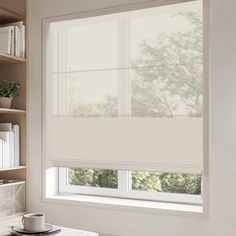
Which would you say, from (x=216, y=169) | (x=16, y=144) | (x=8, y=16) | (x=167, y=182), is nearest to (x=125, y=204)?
(x=167, y=182)

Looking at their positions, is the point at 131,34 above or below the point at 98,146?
above

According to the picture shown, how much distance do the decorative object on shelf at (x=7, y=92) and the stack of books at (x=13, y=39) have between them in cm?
22

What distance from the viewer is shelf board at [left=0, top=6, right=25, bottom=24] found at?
294 cm

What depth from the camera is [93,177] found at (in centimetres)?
311

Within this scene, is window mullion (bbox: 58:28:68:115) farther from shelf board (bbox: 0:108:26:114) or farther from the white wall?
the white wall

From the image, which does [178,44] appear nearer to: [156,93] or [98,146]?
[156,93]

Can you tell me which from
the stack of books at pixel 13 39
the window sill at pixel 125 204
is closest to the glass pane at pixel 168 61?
the window sill at pixel 125 204

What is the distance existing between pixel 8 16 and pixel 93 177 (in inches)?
52.6

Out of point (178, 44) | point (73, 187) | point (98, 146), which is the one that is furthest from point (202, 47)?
point (73, 187)

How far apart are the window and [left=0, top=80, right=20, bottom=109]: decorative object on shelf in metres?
0.25

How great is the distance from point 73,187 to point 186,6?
1541 mm

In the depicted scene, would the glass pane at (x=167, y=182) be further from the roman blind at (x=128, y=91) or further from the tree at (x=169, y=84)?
the roman blind at (x=128, y=91)

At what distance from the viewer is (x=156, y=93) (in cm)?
276

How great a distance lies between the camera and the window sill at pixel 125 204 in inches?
101
